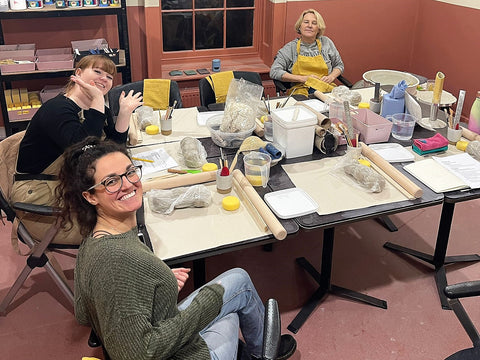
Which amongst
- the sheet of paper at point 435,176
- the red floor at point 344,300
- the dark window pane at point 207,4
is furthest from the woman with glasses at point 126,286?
the dark window pane at point 207,4

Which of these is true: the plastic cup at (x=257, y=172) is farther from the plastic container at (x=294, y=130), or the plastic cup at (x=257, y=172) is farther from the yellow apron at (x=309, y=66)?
the yellow apron at (x=309, y=66)

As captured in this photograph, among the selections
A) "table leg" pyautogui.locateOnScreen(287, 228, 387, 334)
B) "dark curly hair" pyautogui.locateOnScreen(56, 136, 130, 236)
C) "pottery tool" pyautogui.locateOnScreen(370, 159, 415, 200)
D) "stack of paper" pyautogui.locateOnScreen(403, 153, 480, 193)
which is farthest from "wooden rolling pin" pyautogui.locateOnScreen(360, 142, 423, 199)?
"dark curly hair" pyautogui.locateOnScreen(56, 136, 130, 236)

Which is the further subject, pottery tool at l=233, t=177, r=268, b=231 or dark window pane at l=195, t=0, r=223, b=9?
dark window pane at l=195, t=0, r=223, b=9

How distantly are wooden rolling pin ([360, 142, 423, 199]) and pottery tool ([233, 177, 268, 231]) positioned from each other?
2.38ft

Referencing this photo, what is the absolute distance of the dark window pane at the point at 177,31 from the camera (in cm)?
479

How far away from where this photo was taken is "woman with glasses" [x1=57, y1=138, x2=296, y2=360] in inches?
58.6

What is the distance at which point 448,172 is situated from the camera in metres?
2.57

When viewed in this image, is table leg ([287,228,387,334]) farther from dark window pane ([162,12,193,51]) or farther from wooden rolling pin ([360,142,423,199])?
dark window pane ([162,12,193,51])

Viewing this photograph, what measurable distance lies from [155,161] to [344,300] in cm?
126

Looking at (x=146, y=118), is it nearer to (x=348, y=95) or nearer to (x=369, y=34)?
(x=348, y=95)

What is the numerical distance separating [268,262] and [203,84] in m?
1.34

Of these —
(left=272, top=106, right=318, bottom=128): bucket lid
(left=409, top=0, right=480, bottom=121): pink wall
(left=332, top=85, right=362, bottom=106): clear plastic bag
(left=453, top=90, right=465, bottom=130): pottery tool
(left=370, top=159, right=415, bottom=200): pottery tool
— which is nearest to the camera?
(left=370, top=159, right=415, bottom=200): pottery tool

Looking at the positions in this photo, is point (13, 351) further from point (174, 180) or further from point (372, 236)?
point (372, 236)

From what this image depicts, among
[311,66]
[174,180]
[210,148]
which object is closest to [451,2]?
[311,66]
